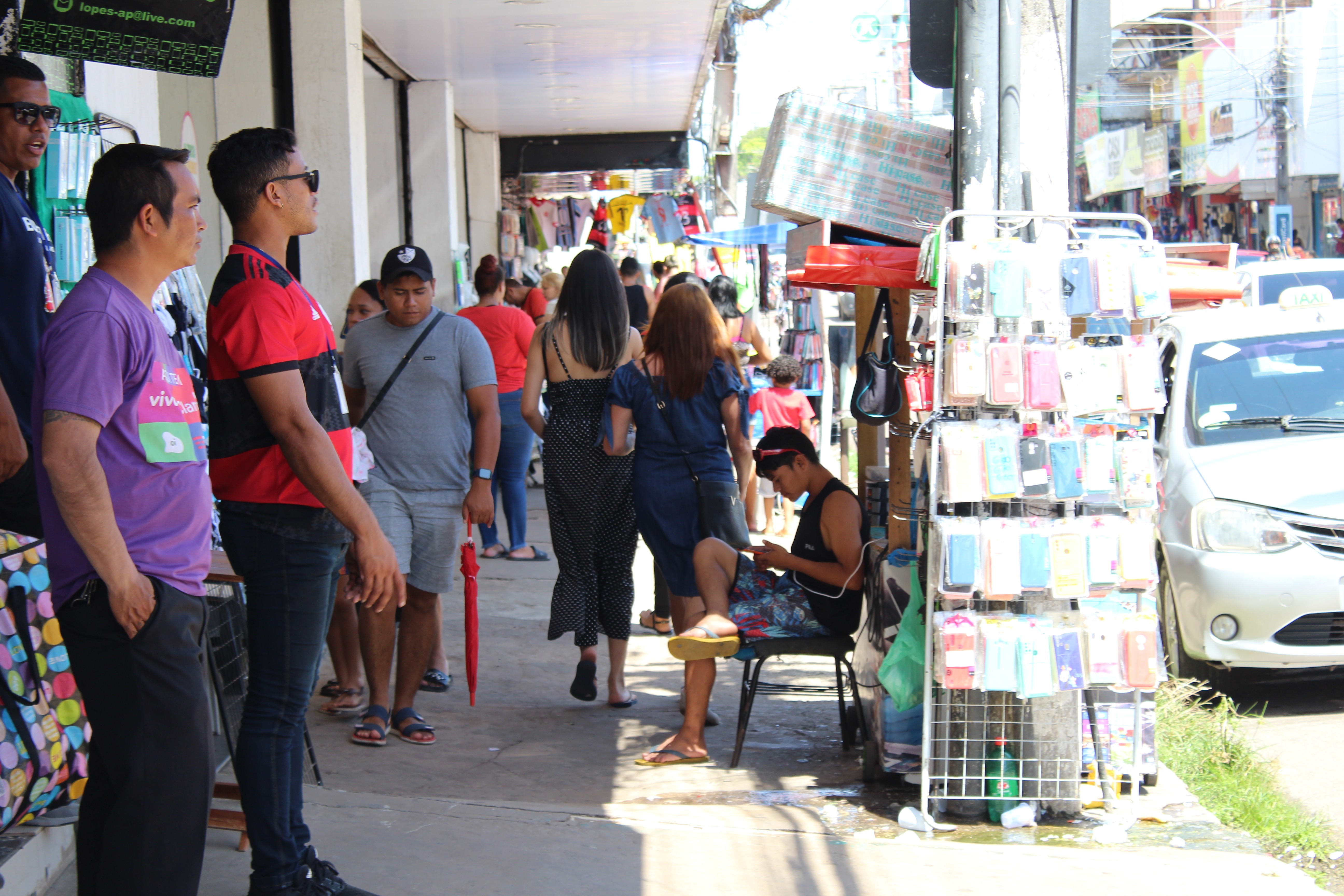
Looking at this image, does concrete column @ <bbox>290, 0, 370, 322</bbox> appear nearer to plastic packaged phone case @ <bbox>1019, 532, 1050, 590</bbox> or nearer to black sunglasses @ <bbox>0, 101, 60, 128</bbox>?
black sunglasses @ <bbox>0, 101, 60, 128</bbox>

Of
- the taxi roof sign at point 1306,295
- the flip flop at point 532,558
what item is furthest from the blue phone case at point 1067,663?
the flip flop at point 532,558

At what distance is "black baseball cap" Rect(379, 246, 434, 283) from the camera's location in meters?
4.84

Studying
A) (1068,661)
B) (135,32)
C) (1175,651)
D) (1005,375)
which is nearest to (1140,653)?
(1068,661)

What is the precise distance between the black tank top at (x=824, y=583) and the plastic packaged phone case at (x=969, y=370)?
0.93m

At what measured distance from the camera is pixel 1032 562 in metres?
3.94

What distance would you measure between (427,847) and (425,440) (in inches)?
71.1

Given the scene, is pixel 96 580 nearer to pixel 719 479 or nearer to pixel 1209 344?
pixel 719 479

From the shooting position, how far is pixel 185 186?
2725 millimetres

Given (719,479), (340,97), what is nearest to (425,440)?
(719,479)

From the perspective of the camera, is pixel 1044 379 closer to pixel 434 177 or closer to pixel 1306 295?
pixel 1306 295

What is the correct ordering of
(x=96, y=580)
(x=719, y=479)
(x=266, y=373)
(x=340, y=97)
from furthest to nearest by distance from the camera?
(x=340, y=97) → (x=719, y=479) → (x=266, y=373) → (x=96, y=580)

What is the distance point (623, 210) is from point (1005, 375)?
15.7 meters

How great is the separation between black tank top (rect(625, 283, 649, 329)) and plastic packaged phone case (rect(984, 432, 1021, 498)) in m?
8.45

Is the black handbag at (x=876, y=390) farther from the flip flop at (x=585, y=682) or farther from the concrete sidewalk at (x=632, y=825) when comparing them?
the flip flop at (x=585, y=682)
